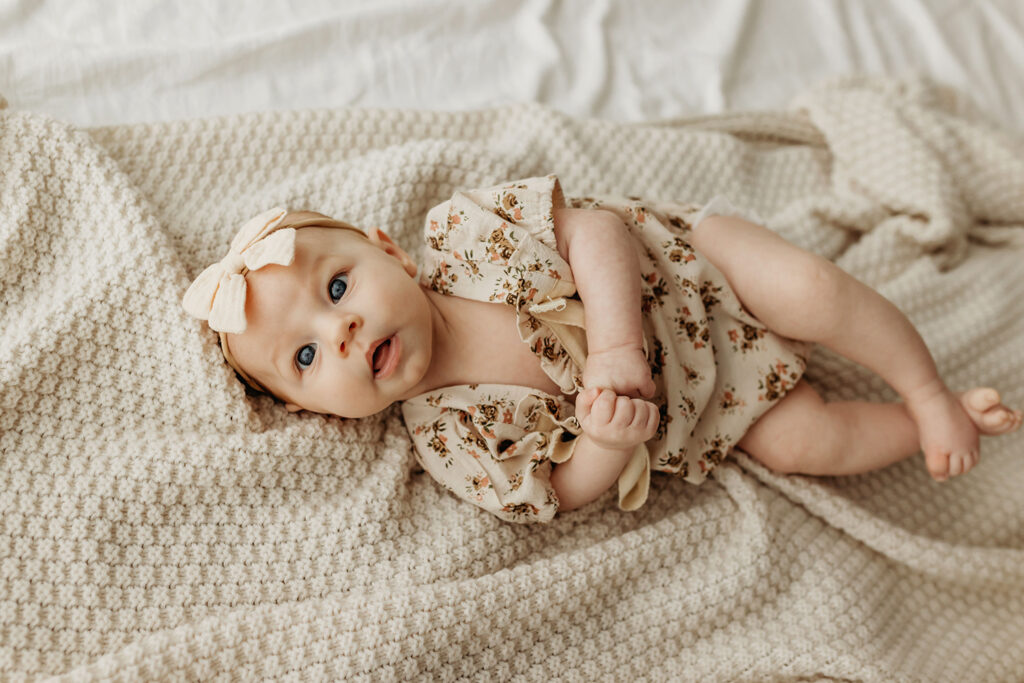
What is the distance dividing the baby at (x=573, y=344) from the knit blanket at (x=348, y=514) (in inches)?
3.4

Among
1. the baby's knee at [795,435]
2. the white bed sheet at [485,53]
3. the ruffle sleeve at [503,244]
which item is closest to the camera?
the ruffle sleeve at [503,244]

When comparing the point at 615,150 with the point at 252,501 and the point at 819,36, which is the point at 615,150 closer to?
the point at 819,36

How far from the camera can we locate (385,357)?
114 cm

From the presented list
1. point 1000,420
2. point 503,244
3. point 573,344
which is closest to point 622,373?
point 573,344

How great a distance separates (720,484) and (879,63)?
121 cm

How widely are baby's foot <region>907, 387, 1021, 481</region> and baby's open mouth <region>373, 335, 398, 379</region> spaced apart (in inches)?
34.1

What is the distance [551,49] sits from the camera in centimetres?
178

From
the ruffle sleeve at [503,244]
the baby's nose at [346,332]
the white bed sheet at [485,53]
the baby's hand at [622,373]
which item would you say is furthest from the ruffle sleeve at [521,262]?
the white bed sheet at [485,53]

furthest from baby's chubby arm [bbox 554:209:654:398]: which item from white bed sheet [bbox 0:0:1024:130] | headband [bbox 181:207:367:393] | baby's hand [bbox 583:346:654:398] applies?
white bed sheet [bbox 0:0:1024:130]

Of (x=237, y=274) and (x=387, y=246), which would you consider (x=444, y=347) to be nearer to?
(x=387, y=246)

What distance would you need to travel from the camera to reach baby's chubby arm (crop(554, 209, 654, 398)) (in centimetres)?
111

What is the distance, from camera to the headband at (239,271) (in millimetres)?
1058

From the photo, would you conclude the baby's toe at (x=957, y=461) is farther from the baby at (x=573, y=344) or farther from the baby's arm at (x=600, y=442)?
the baby's arm at (x=600, y=442)

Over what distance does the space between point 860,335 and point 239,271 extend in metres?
0.96
